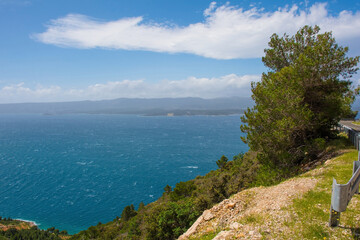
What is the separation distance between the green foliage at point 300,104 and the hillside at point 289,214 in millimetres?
3736

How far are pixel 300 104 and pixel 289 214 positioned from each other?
12871 mm

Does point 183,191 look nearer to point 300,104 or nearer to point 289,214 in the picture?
point 300,104

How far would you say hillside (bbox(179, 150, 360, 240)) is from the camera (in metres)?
8.20

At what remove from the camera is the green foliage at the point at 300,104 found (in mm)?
17875

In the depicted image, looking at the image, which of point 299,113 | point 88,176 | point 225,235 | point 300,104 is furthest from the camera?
point 88,176

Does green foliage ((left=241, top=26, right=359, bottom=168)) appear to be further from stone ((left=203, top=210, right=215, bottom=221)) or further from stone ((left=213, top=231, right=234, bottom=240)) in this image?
stone ((left=213, top=231, right=234, bottom=240))

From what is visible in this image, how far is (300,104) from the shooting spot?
1956 centimetres

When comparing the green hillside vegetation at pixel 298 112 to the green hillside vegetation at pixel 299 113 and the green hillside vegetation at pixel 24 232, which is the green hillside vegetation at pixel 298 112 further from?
the green hillside vegetation at pixel 24 232

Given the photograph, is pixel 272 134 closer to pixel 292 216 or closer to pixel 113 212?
pixel 292 216

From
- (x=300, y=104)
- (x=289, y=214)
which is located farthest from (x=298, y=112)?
(x=289, y=214)

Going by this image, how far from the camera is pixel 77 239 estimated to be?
4344 centimetres

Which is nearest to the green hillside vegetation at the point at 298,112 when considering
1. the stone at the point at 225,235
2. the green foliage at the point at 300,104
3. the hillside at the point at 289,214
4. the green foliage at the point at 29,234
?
the green foliage at the point at 300,104

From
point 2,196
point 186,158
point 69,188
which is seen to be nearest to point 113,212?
point 69,188

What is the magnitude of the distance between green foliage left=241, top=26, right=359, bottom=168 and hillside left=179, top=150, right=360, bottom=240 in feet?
12.3
